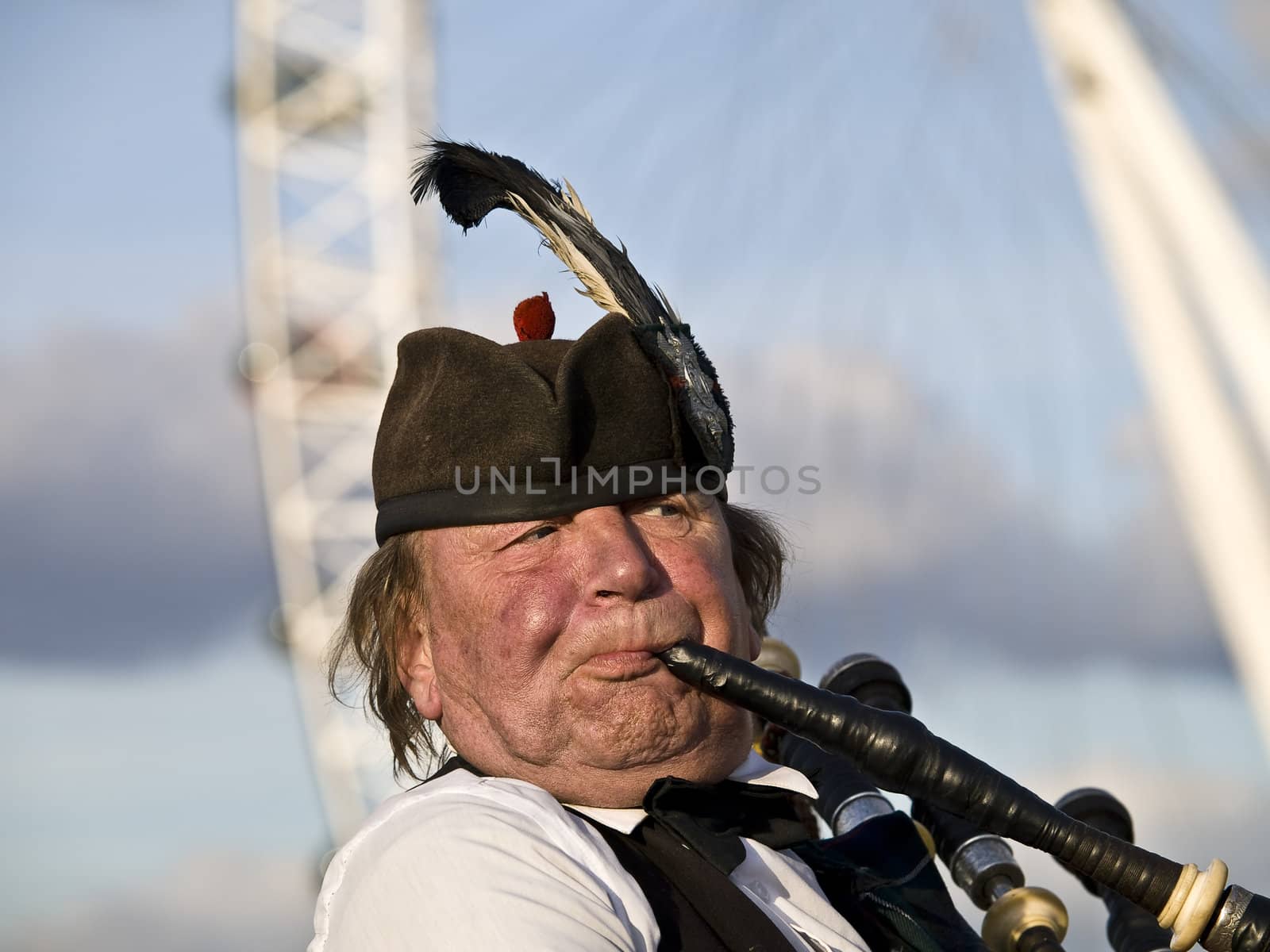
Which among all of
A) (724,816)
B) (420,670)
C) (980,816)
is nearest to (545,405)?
(420,670)

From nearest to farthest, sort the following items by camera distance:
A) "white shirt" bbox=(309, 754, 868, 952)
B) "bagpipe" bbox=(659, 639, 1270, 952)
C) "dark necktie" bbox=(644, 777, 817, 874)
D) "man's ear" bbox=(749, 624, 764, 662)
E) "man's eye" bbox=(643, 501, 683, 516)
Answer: "bagpipe" bbox=(659, 639, 1270, 952) < "white shirt" bbox=(309, 754, 868, 952) < "dark necktie" bbox=(644, 777, 817, 874) < "man's eye" bbox=(643, 501, 683, 516) < "man's ear" bbox=(749, 624, 764, 662)

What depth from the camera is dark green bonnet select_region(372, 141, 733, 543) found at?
2.22 metres

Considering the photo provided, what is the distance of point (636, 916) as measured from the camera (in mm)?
1904

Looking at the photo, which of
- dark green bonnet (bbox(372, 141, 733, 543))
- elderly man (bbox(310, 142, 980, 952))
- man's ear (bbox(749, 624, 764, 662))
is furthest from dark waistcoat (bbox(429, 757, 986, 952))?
dark green bonnet (bbox(372, 141, 733, 543))

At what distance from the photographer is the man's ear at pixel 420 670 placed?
2359mm

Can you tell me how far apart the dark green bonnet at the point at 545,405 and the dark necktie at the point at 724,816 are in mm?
440

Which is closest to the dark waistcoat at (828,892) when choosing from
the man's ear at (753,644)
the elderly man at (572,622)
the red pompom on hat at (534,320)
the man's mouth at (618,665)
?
the elderly man at (572,622)

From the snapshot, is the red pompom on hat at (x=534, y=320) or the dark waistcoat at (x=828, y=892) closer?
the dark waistcoat at (x=828, y=892)

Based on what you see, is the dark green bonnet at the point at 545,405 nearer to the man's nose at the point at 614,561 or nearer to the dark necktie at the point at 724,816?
the man's nose at the point at 614,561

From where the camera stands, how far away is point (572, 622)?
215 cm

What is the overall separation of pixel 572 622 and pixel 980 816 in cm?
63

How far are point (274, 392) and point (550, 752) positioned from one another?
10.8 meters

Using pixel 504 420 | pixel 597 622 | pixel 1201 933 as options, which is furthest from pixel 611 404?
pixel 1201 933

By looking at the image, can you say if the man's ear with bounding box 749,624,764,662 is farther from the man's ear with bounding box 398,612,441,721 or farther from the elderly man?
the man's ear with bounding box 398,612,441,721
